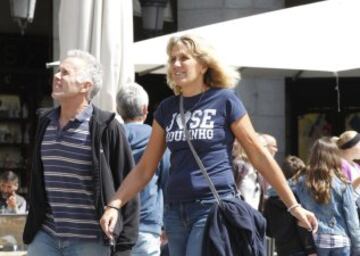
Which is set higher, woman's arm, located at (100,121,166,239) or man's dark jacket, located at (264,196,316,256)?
woman's arm, located at (100,121,166,239)

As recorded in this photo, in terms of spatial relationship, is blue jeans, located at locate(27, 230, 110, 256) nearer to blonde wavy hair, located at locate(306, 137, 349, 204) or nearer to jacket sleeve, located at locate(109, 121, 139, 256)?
jacket sleeve, located at locate(109, 121, 139, 256)

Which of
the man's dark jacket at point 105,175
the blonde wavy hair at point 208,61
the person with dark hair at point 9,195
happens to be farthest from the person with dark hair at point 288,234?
the person with dark hair at point 9,195

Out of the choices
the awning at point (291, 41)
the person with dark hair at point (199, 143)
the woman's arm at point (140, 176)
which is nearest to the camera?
the person with dark hair at point (199, 143)

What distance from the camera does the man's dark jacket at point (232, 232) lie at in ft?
16.9

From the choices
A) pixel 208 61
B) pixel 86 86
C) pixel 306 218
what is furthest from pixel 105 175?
pixel 306 218

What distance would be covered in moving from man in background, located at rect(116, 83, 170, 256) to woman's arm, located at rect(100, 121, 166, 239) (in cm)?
155

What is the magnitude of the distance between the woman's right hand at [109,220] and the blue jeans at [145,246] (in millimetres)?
1610

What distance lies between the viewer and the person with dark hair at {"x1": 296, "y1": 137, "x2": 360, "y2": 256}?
8492 millimetres

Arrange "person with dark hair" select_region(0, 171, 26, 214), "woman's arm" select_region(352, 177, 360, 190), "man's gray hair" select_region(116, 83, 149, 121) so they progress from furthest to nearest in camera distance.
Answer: "person with dark hair" select_region(0, 171, 26, 214) → "woman's arm" select_region(352, 177, 360, 190) → "man's gray hair" select_region(116, 83, 149, 121)

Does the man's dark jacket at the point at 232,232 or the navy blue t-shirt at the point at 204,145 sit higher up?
the navy blue t-shirt at the point at 204,145

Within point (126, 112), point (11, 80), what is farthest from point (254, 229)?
point (11, 80)

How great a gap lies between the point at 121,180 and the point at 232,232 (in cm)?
97

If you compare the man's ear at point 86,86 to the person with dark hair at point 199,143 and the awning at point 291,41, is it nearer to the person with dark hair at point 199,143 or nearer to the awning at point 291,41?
the person with dark hair at point 199,143

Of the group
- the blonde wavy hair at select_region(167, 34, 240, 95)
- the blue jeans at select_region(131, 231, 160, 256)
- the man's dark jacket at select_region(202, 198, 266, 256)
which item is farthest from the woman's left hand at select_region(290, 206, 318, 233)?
the blue jeans at select_region(131, 231, 160, 256)
